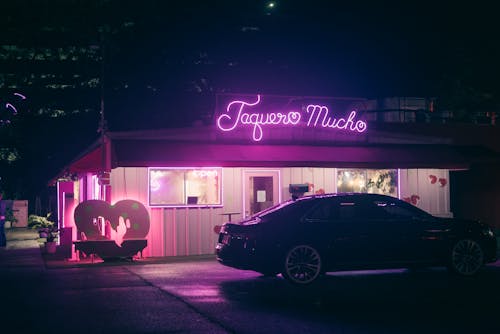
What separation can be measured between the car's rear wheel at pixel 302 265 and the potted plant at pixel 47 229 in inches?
420

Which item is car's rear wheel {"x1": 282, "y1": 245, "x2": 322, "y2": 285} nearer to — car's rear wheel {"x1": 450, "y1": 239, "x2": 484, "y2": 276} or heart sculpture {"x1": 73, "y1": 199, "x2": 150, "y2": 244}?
car's rear wheel {"x1": 450, "y1": 239, "x2": 484, "y2": 276}

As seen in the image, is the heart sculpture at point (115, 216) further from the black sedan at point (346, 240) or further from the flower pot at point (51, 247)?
the black sedan at point (346, 240)

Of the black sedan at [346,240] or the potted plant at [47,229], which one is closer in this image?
the black sedan at [346,240]

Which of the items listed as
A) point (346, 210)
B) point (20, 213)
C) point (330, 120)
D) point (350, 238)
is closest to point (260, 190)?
point (330, 120)

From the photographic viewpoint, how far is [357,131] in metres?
20.6

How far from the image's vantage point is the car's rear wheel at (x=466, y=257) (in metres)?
13.3

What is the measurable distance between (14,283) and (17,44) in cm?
2945

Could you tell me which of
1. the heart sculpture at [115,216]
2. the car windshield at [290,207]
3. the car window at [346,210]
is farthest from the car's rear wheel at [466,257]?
the heart sculpture at [115,216]

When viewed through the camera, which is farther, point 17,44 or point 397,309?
point 17,44

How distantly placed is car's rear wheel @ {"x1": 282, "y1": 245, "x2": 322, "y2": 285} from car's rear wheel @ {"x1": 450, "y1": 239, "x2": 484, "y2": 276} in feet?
9.33

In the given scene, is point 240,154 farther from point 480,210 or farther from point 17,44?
point 17,44

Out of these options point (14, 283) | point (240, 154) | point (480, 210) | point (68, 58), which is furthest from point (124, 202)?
point (68, 58)

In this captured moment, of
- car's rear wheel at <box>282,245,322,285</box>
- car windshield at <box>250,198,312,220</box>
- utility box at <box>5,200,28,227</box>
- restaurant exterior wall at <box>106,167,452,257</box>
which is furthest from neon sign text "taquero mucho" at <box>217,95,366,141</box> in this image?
utility box at <box>5,200,28,227</box>

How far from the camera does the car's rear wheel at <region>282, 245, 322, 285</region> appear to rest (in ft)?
40.5
